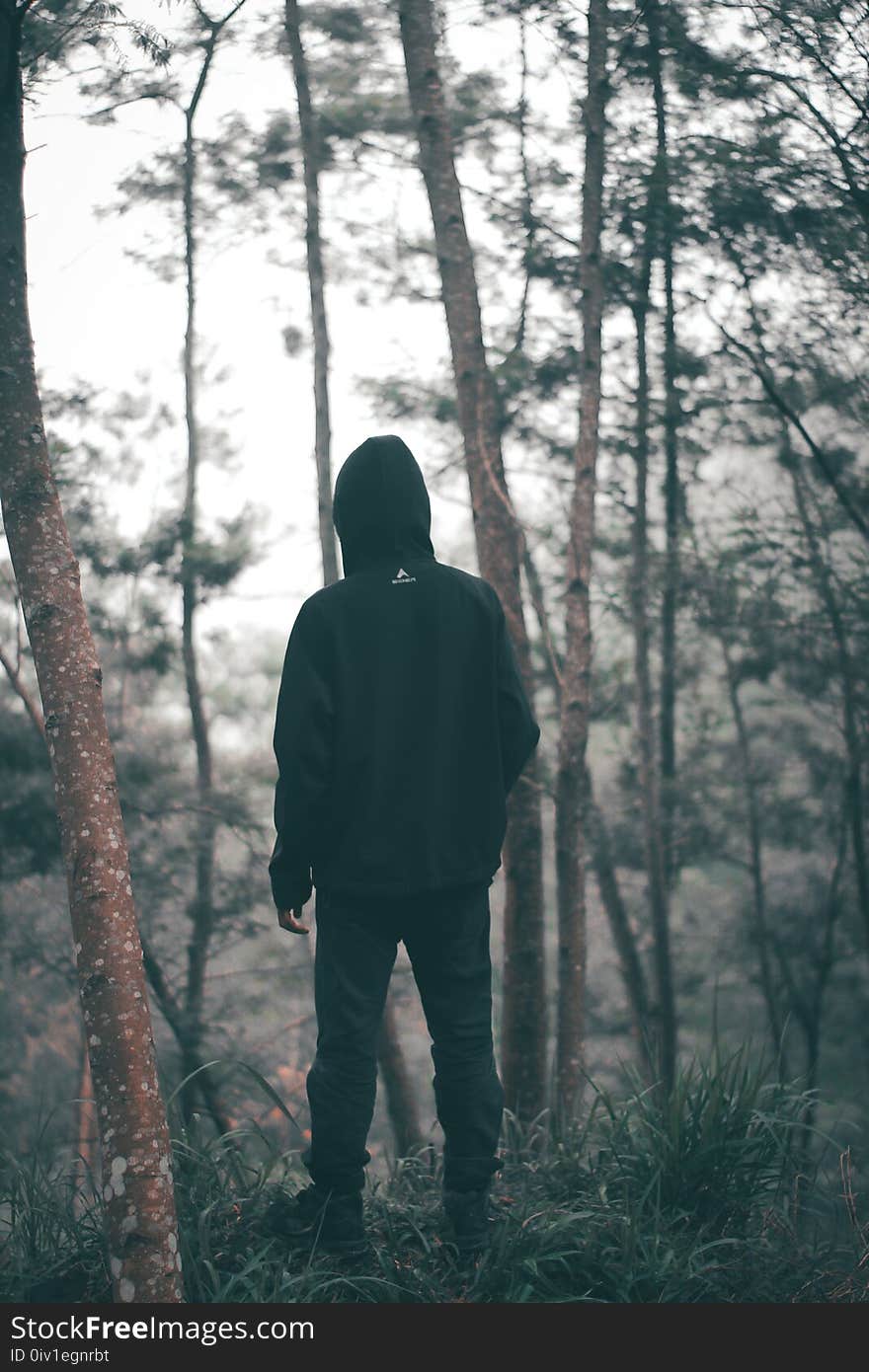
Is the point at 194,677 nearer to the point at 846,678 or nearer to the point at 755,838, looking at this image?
the point at 846,678

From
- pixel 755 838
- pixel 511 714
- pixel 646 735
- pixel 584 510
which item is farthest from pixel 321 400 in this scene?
pixel 755 838

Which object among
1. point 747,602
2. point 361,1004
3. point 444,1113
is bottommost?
point 444,1113

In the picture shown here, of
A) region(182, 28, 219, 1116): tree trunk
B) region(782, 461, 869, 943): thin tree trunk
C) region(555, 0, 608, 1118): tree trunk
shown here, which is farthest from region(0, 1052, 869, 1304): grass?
region(782, 461, 869, 943): thin tree trunk

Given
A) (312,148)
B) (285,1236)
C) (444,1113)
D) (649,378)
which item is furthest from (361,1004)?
(649,378)

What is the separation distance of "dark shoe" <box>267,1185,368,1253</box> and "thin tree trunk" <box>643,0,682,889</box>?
18.6 ft

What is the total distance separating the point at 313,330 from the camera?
836 cm

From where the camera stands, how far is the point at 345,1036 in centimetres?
288

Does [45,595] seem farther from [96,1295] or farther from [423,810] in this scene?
[96,1295]

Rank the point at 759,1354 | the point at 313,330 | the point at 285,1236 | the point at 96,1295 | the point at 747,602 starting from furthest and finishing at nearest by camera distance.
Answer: the point at 747,602 → the point at 313,330 → the point at 285,1236 → the point at 96,1295 → the point at 759,1354

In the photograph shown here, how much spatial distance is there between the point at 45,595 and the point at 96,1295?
1.90m

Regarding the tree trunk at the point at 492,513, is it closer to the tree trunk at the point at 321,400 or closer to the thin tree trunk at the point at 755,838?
the tree trunk at the point at 321,400

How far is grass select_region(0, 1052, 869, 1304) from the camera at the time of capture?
2705 millimetres

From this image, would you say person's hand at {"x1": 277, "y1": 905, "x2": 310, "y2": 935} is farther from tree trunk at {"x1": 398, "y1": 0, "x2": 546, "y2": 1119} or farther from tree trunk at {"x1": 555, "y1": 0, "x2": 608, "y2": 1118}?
tree trunk at {"x1": 555, "y1": 0, "x2": 608, "y2": 1118}

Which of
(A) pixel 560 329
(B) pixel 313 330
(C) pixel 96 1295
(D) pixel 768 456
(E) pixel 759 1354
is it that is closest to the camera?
(E) pixel 759 1354
